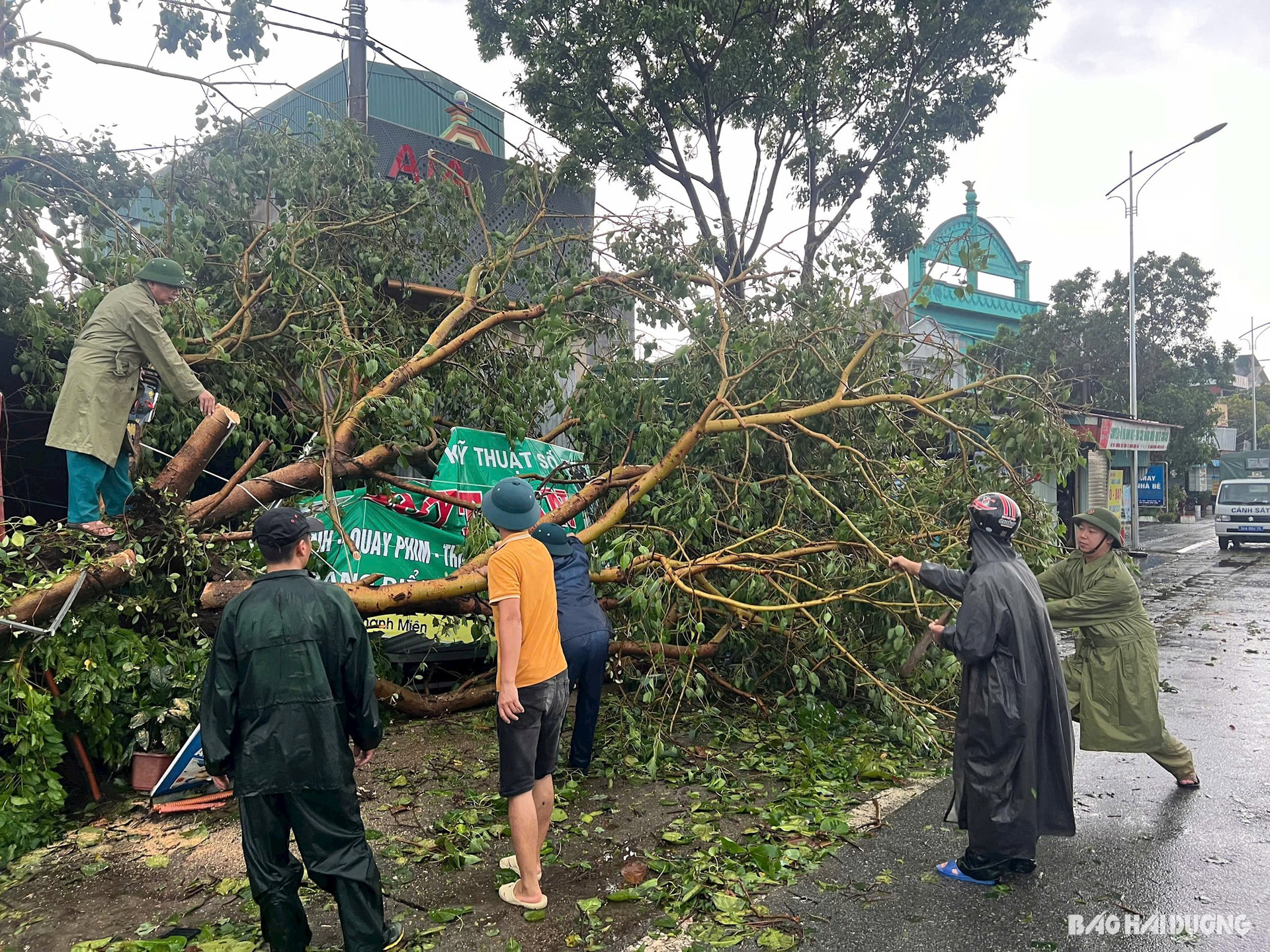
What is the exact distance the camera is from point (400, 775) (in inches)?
177

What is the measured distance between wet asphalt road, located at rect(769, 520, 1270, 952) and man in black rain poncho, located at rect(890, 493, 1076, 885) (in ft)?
0.64

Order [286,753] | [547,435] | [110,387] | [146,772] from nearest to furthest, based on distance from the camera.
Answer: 1. [286,753]
2. [146,772]
3. [110,387]
4. [547,435]

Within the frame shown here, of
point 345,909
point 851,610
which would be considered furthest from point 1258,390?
point 345,909

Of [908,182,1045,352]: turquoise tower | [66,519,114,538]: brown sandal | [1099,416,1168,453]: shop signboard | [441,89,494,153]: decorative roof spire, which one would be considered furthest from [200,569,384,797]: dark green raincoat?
[908,182,1045,352]: turquoise tower

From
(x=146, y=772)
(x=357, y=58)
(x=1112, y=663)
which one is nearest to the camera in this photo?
(x=146, y=772)

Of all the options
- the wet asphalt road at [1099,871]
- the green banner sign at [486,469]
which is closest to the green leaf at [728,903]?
the wet asphalt road at [1099,871]

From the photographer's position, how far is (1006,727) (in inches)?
131

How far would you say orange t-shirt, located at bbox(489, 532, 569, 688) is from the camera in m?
3.14

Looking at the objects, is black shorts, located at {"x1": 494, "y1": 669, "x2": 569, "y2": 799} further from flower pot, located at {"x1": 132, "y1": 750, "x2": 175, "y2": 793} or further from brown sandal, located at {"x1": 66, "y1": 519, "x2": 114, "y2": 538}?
brown sandal, located at {"x1": 66, "y1": 519, "x2": 114, "y2": 538}

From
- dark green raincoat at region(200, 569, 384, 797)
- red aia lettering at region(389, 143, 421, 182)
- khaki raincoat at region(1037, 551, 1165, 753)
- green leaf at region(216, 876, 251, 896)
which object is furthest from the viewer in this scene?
red aia lettering at region(389, 143, 421, 182)

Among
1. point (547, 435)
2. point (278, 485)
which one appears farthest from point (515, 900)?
point (547, 435)

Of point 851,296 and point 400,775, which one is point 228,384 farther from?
point 851,296

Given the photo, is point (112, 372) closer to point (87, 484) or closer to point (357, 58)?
point (87, 484)

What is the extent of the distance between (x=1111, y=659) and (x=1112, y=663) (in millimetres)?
20
